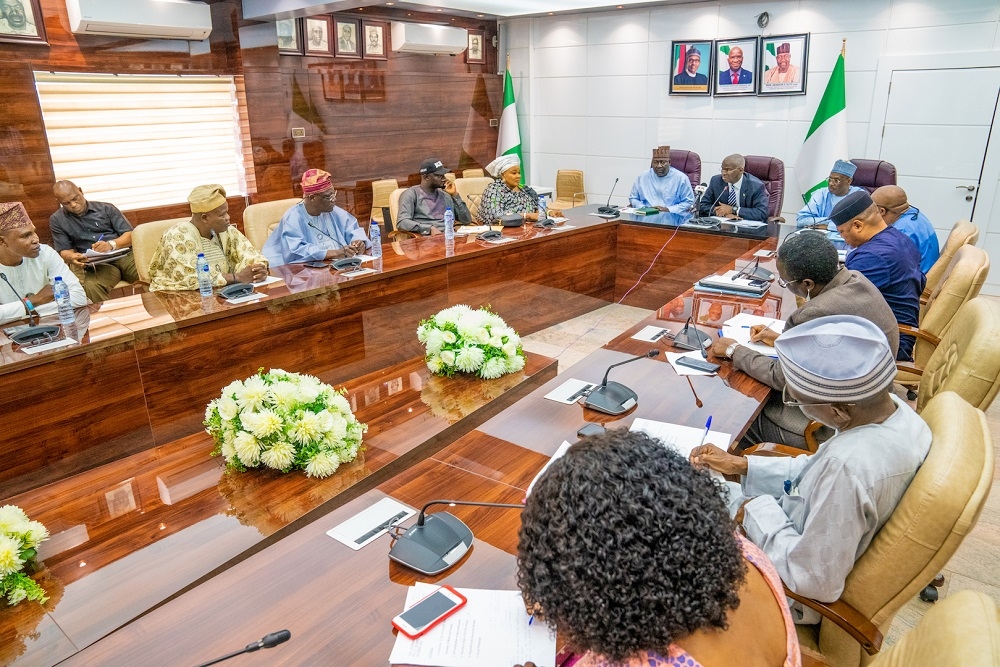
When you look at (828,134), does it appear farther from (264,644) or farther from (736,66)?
(264,644)

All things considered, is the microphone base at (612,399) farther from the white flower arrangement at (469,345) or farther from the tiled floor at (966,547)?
the tiled floor at (966,547)

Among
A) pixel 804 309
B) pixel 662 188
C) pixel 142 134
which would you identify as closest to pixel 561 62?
pixel 662 188

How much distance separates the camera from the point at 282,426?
6.09 feet

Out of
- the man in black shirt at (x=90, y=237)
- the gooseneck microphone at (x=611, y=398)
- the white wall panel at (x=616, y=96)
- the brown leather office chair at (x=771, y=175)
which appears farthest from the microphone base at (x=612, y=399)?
the white wall panel at (x=616, y=96)

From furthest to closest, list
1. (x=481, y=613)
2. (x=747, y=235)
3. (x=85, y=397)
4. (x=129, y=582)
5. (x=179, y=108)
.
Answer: (x=179, y=108) → (x=747, y=235) → (x=85, y=397) → (x=129, y=582) → (x=481, y=613)

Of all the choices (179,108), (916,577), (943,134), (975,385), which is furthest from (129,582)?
(943,134)

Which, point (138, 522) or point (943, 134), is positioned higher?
point (943, 134)

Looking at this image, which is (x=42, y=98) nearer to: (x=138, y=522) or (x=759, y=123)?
(x=138, y=522)

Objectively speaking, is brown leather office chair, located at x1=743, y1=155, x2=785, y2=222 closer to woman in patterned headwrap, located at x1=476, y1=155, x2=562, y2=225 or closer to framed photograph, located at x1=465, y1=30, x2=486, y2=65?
woman in patterned headwrap, located at x1=476, y1=155, x2=562, y2=225

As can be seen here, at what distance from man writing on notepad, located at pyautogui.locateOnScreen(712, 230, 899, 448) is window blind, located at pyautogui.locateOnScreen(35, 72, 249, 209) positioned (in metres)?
5.04

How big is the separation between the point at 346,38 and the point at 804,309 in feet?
18.5

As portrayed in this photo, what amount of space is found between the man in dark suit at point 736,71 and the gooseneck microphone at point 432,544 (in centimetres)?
631

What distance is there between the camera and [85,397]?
252 centimetres

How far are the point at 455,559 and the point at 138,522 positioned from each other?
3.37ft
